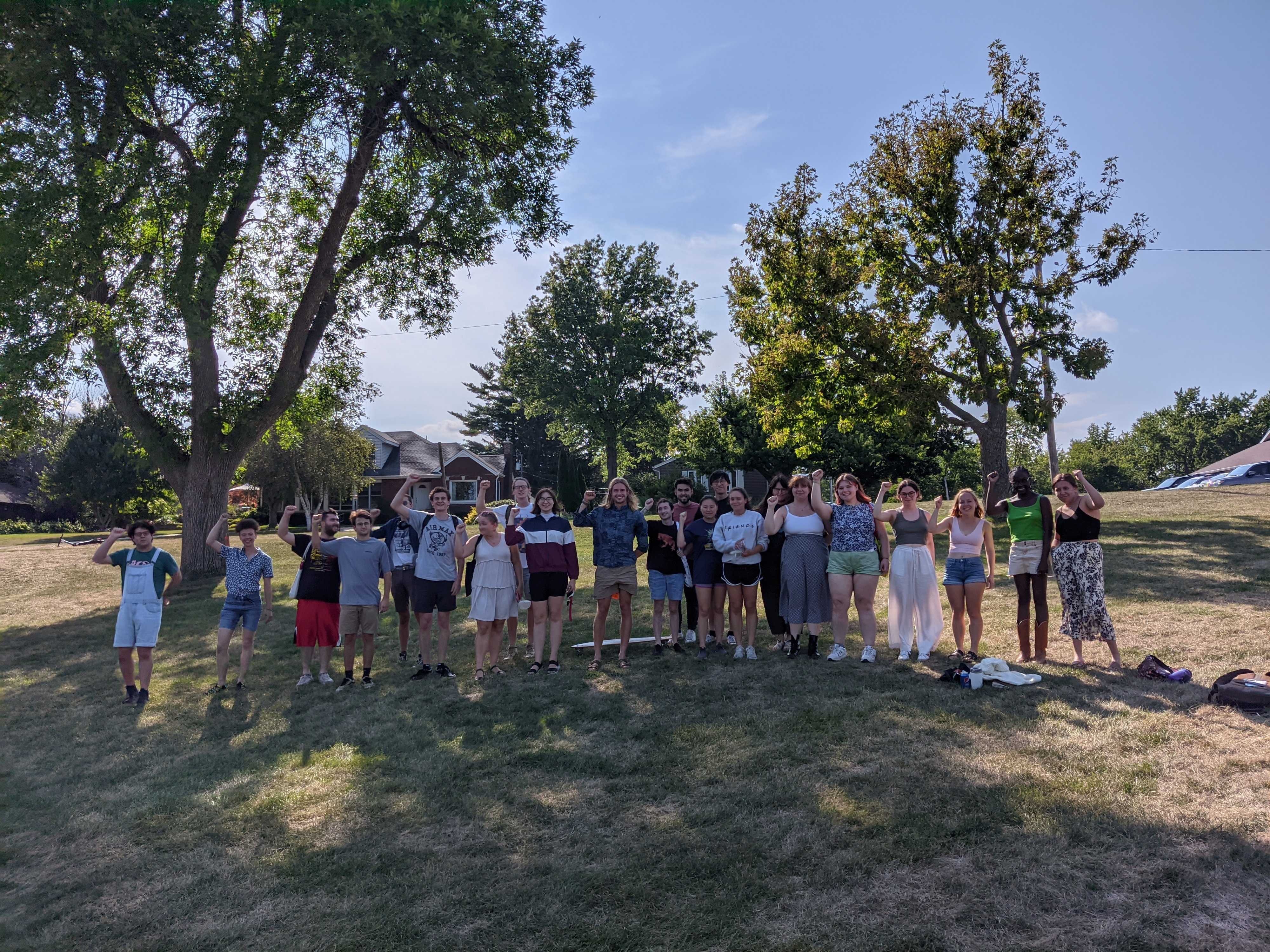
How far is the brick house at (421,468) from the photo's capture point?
172 feet

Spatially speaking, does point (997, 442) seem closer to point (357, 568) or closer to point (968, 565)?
point (968, 565)

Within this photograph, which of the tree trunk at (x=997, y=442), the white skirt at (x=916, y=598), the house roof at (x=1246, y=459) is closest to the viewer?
the white skirt at (x=916, y=598)

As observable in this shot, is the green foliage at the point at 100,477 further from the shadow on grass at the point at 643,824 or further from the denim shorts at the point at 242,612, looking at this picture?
the shadow on grass at the point at 643,824

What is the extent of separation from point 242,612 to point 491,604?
2606 mm

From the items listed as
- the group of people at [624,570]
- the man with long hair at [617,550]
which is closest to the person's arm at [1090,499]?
the group of people at [624,570]

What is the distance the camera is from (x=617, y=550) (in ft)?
29.4

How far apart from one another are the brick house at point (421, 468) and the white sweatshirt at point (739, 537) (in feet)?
141

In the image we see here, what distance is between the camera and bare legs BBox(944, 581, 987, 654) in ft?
27.2

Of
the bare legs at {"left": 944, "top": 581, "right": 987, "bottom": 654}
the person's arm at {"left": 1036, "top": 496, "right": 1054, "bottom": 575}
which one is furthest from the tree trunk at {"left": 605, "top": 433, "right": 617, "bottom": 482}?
the person's arm at {"left": 1036, "top": 496, "right": 1054, "bottom": 575}

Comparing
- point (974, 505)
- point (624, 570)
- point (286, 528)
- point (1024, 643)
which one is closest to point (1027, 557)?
point (974, 505)

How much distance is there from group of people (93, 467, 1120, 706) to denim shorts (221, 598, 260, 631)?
18mm

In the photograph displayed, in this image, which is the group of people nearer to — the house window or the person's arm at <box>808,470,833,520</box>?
the person's arm at <box>808,470,833,520</box>

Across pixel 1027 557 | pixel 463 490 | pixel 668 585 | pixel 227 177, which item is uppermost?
pixel 227 177

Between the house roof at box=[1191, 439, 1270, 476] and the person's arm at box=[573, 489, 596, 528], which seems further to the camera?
the house roof at box=[1191, 439, 1270, 476]
